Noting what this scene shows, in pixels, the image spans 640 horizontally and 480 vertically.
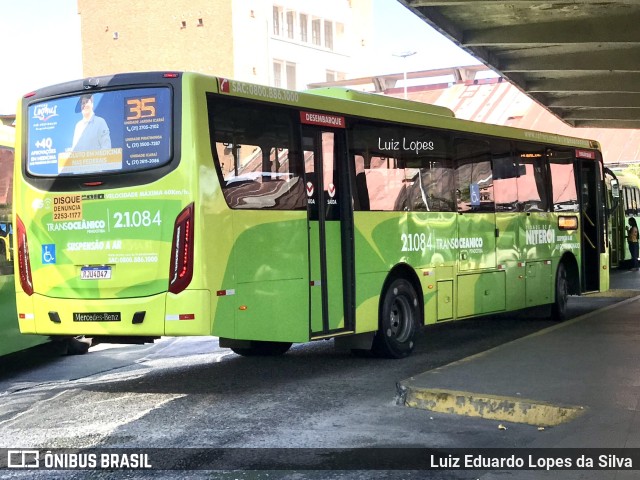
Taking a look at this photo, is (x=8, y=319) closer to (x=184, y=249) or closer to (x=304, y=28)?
(x=184, y=249)

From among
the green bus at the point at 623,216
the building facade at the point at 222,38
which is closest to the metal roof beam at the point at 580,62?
the green bus at the point at 623,216

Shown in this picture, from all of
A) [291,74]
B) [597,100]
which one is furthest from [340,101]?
[291,74]

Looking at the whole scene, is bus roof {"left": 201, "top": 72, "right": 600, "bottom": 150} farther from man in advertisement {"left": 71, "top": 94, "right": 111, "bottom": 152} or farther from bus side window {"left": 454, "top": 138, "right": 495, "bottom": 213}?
man in advertisement {"left": 71, "top": 94, "right": 111, "bottom": 152}

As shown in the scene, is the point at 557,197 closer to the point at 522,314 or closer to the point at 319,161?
the point at 522,314

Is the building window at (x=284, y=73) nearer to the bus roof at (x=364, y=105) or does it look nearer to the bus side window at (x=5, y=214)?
the bus roof at (x=364, y=105)

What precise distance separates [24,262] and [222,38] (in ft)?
182

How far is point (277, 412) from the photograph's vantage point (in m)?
8.31

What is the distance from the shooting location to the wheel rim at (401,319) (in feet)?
38.1

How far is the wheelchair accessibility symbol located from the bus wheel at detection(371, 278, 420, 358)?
4.00 m

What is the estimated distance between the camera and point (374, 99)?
11820mm

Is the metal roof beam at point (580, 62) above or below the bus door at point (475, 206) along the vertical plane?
above

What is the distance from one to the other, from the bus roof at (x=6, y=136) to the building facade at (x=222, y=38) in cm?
5039

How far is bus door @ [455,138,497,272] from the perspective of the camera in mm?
12992

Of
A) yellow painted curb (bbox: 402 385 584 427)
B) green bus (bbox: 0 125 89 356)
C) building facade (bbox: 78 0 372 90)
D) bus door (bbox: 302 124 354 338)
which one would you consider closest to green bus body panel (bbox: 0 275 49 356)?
green bus (bbox: 0 125 89 356)
